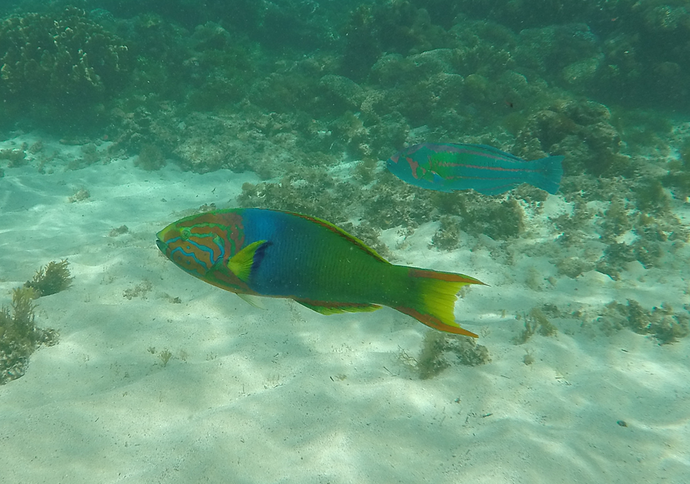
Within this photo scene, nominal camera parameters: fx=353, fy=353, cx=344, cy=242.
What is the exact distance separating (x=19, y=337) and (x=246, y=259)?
12.2ft

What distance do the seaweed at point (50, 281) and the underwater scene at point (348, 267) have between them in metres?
0.03

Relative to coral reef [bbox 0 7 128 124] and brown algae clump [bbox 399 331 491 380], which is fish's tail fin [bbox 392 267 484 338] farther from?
coral reef [bbox 0 7 128 124]

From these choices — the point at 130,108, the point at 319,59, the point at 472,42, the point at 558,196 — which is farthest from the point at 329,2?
the point at 558,196

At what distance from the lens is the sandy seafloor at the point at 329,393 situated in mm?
2607

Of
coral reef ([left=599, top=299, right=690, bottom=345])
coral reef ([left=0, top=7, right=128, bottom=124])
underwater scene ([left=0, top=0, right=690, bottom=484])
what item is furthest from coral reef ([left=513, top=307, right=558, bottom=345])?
coral reef ([left=0, top=7, right=128, bottom=124])

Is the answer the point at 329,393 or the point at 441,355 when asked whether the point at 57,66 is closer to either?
the point at 329,393

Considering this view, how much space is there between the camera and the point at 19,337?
3.64 m

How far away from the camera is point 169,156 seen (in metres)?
10.8

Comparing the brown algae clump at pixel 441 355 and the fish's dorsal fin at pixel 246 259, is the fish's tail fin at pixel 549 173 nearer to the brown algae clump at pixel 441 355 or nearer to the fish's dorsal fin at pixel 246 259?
the brown algae clump at pixel 441 355

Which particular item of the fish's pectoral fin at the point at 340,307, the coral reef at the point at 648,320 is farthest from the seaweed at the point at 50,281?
the coral reef at the point at 648,320

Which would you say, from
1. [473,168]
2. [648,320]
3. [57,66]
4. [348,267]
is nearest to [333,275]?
[348,267]

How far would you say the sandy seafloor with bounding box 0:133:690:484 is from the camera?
8.55 ft

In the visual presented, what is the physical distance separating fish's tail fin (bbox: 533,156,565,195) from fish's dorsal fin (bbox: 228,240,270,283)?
3.46 m

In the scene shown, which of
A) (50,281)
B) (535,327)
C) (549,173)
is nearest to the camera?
(549,173)
